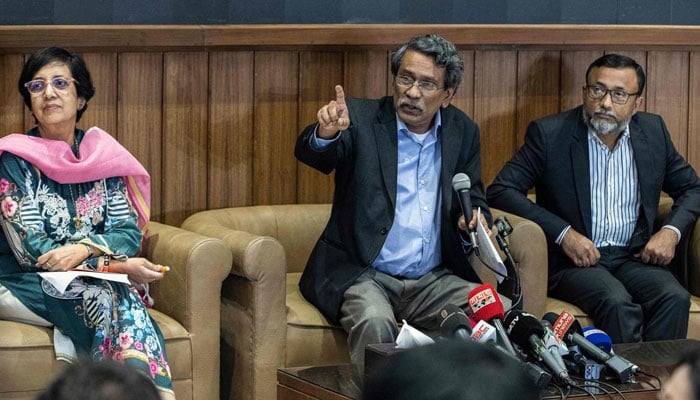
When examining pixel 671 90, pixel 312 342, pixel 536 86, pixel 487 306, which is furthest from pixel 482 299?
pixel 671 90

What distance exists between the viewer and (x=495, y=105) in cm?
500

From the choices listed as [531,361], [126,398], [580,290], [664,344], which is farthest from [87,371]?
[580,290]

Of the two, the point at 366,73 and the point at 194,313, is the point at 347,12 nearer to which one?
the point at 366,73

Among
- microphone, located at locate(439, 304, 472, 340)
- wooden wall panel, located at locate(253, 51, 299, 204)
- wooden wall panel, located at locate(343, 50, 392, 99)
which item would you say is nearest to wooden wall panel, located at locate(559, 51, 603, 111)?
wooden wall panel, located at locate(343, 50, 392, 99)

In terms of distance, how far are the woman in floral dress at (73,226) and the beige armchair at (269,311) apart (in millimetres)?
331

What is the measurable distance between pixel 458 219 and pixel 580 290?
1.91 ft

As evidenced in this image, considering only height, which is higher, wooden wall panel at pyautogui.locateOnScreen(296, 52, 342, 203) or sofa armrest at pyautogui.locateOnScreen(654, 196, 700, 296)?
wooden wall panel at pyautogui.locateOnScreen(296, 52, 342, 203)

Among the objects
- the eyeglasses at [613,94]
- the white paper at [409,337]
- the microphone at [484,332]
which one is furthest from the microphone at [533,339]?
the eyeglasses at [613,94]

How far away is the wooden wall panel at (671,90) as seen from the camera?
513 centimetres

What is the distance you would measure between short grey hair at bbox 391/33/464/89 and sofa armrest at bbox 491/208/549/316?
1.81 feet

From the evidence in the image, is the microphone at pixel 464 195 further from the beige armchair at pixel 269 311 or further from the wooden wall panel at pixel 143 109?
the wooden wall panel at pixel 143 109

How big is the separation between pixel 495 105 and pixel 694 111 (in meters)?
0.88

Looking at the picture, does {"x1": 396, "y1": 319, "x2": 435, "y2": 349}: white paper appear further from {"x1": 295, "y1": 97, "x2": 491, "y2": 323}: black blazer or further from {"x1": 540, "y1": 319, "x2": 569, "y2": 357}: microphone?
{"x1": 295, "y1": 97, "x2": 491, "y2": 323}: black blazer

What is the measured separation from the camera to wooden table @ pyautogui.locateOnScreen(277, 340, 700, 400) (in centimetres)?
318
